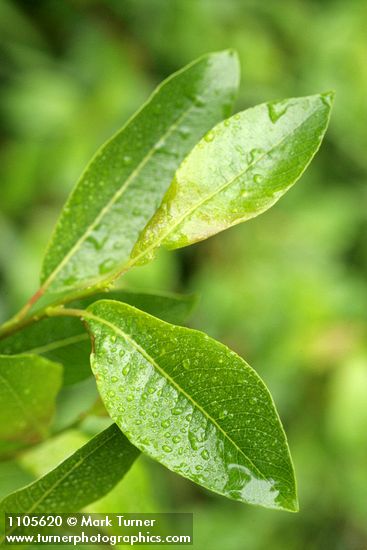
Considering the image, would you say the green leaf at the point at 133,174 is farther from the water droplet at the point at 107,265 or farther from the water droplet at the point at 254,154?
the water droplet at the point at 254,154

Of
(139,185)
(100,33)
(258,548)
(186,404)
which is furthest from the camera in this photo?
(100,33)

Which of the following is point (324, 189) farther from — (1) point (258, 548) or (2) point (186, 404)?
(2) point (186, 404)

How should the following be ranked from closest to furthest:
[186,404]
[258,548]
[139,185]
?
1. [186,404]
2. [139,185]
3. [258,548]

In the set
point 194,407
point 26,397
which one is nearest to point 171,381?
point 194,407

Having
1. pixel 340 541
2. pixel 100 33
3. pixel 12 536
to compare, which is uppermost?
pixel 100 33

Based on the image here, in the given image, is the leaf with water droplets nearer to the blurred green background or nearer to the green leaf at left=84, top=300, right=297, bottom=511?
the green leaf at left=84, top=300, right=297, bottom=511

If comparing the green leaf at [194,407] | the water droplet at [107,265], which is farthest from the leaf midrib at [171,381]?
the water droplet at [107,265]

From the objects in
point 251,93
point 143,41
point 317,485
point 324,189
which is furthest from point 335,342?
point 143,41
